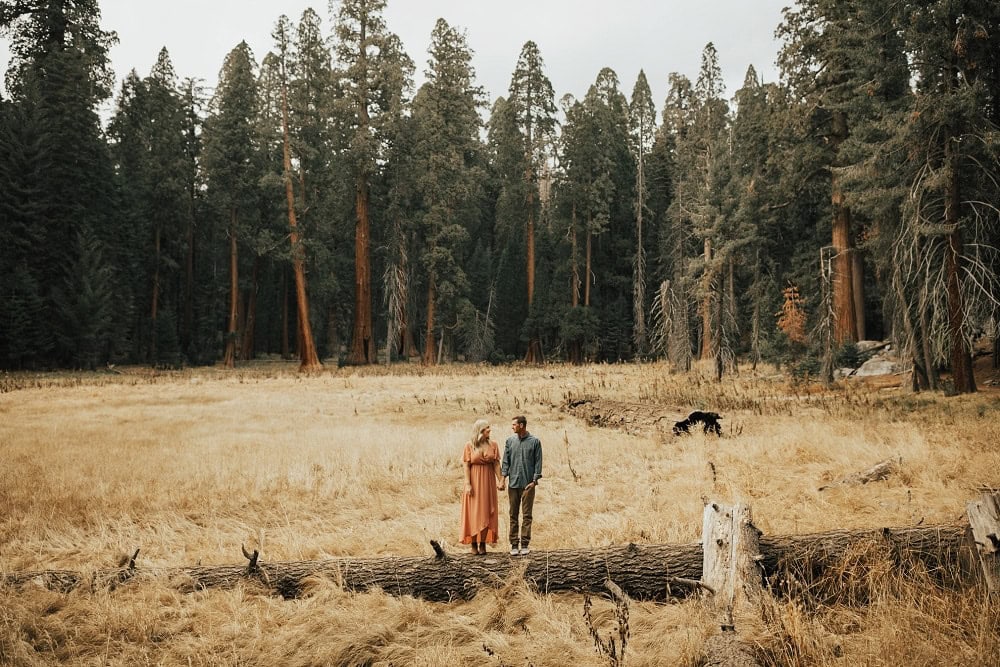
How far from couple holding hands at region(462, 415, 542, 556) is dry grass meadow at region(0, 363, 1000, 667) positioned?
1.02 meters

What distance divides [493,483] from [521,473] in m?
0.35

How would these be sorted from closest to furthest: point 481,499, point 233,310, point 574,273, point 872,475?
point 481,499
point 872,475
point 233,310
point 574,273

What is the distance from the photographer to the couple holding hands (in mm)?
6723

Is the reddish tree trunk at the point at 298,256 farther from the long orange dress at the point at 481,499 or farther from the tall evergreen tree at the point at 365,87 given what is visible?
the long orange dress at the point at 481,499

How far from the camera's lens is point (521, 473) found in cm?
690

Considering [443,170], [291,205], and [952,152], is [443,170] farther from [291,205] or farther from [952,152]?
[952,152]

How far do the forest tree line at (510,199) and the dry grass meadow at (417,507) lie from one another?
6349 millimetres

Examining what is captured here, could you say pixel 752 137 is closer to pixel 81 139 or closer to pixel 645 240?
pixel 645 240

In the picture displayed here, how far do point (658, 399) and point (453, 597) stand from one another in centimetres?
1432

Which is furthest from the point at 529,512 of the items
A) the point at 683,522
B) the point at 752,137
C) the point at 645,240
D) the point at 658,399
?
the point at 645,240

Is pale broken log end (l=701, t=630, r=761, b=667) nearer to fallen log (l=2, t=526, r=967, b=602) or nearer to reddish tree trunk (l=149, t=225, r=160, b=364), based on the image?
fallen log (l=2, t=526, r=967, b=602)

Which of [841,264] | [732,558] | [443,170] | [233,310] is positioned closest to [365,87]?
[443,170]

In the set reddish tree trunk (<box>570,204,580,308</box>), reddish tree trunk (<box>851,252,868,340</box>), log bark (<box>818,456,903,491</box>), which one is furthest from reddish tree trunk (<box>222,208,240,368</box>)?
log bark (<box>818,456,903,491</box>)

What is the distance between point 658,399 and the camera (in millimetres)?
18984
